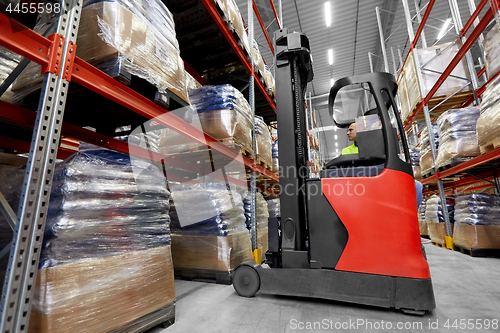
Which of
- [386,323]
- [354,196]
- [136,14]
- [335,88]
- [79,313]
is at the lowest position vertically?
[386,323]

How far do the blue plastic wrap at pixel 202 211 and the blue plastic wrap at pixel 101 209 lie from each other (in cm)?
99

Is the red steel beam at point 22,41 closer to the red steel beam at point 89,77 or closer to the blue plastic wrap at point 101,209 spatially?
the red steel beam at point 89,77

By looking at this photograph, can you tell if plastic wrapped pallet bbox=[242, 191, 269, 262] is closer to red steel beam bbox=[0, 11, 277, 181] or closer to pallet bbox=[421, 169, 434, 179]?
red steel beam bbox=[0, 11, 277, 181]

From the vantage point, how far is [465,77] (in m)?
5.55

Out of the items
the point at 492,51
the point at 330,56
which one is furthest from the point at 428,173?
the point at 330,56

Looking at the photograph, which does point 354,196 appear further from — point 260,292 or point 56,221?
point 56,221

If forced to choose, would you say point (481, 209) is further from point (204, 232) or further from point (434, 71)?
point (204, 232)

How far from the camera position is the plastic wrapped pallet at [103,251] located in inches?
48.5

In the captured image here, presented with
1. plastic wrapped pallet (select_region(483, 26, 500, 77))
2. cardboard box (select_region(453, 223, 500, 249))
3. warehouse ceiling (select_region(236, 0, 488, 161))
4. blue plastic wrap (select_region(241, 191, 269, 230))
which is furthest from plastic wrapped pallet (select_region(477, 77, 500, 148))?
warehouse ceiling (select_region(236, 0, 488, 161))

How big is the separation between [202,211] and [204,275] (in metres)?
0.72

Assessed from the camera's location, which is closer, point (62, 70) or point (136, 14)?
point (62, 70)

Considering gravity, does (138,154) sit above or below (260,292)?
above

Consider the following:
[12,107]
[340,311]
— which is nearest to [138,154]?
[12,107]

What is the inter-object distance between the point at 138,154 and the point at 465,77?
22.1 ft
